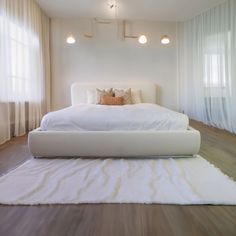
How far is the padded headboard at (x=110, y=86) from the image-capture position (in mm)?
5832

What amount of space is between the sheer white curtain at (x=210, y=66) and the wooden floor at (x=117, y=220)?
10.8ft

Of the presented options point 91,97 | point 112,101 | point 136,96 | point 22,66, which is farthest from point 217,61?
point 22,66

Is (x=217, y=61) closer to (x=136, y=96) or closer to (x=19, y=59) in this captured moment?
(x=136, y=96)

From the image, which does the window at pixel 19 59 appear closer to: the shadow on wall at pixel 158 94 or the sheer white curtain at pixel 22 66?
the sheer white curtain at pixel 22 66

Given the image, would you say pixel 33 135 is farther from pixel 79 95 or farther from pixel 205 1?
pixel 205 1

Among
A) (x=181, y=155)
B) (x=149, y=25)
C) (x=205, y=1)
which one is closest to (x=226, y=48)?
(x=205, y=1)

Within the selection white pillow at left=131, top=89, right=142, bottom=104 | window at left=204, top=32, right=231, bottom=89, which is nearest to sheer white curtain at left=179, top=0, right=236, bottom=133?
window at left=204, top=32, right=231, bottom=89

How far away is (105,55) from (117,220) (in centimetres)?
487

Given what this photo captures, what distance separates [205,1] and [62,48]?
3.19m

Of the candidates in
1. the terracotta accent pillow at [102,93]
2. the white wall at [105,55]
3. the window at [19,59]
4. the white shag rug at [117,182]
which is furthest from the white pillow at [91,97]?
the white shag rug at [117,182]

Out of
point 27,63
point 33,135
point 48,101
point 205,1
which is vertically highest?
point 205,1

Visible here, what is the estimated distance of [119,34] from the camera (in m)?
6.00

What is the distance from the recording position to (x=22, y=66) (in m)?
4.54

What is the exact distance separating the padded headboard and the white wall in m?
0.22
